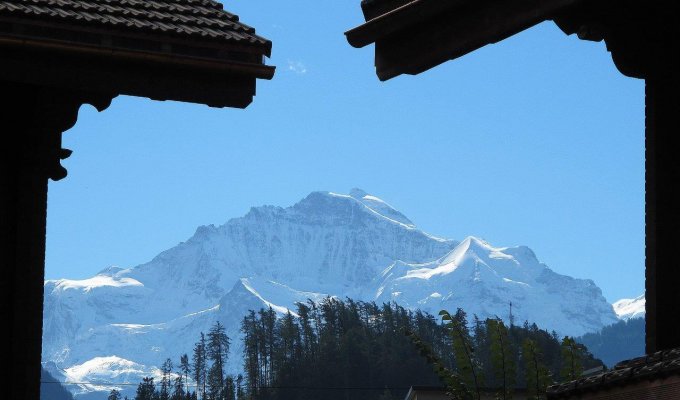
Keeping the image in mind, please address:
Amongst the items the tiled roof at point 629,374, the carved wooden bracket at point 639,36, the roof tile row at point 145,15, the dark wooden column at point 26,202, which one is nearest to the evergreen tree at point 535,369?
the dark wooden column at point 26,202

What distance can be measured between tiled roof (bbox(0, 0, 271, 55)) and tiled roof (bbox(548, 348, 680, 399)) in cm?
333

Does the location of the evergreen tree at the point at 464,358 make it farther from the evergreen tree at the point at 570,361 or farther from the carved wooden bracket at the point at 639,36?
the carved wooden bracket at the point at 639,36

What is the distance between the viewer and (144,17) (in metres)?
8.62

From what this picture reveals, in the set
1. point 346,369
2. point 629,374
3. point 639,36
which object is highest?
point 346,369

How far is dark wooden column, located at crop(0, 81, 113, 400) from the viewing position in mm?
8992

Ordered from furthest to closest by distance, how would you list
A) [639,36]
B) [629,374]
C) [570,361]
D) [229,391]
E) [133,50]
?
[229,391]
[570,361]
[133,50]
[639,36]
[629,374]

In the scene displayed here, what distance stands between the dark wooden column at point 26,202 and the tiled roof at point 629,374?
13.1 feet

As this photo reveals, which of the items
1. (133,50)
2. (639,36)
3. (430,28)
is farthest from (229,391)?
(430,28)

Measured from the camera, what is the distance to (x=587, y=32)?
25.6ft

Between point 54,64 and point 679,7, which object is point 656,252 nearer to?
point 679,7

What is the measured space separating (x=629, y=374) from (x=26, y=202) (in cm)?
478

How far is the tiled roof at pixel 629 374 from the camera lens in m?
5.71

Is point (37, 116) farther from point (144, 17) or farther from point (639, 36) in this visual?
point (639, 36)

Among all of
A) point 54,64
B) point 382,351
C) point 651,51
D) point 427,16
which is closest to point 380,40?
point 427,16
